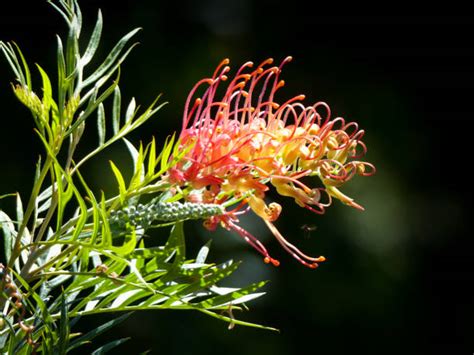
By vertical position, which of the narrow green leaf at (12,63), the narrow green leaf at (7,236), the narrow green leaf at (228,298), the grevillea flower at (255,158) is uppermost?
the narrow green leaf at (12,63)

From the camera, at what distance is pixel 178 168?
2.05ft

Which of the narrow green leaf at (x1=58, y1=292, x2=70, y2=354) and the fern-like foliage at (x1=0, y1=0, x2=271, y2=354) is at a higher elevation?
the fern-like foliage at (x1=0, y1=0, x2=271, y2=354)

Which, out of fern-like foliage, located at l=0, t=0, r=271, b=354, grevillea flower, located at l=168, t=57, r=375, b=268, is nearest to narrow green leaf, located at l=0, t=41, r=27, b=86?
fern-like foliage, located at l=0, t=0, r=271, b=354

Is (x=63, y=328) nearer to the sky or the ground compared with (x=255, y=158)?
nearer to the ground

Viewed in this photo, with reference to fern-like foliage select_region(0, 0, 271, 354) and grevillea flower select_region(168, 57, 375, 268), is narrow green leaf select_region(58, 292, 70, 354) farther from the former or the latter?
grevillea flower select_region(168, 57, 375, 268)

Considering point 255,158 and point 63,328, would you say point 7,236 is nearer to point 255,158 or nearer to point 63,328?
point 63,328

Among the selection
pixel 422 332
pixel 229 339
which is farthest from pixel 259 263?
pixel 422 332

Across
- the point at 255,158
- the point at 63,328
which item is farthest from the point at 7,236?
the point at 255,158

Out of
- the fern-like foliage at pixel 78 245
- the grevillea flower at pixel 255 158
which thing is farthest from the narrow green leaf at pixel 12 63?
the grevillea flower at pixel 255 158

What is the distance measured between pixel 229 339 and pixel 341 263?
0.34m

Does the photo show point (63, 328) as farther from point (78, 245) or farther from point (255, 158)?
point (255, 158)

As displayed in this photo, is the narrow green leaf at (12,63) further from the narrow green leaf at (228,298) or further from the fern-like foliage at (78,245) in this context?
the narrow green leaf at (228,298)

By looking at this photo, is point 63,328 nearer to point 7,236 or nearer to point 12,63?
point 7,236

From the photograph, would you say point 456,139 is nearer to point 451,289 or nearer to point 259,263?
point 451,289
